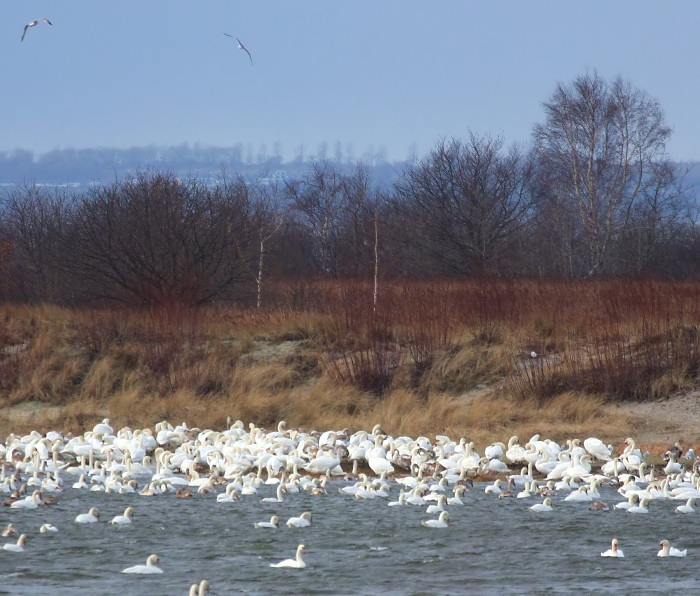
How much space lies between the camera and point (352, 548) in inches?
449

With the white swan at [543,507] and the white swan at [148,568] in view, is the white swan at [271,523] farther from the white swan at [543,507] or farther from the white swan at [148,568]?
the white swan at [543,507]

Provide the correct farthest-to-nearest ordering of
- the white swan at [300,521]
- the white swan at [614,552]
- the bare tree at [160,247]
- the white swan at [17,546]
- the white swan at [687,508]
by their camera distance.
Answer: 1. the bare tree at [160,247]
2. the white swan at [687,508]
3. the white swan at [300,521]
4. the white swan at [17,546]
5. the white swan at [614,552]

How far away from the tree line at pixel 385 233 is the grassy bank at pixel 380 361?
208cm

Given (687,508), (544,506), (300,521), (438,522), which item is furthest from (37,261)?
(687,508)

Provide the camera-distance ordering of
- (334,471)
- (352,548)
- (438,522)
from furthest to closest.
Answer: (334,471), (438,522), (352,548)

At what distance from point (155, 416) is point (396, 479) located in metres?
→ 6.07

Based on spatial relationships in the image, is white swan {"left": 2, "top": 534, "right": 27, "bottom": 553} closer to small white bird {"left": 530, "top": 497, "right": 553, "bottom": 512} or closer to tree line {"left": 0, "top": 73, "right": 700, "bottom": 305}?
small white bird {"left": 530, "top": 497, "right": 553, "bottom": 512}

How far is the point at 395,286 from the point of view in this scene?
26797 mm

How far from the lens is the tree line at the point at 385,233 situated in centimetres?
2639

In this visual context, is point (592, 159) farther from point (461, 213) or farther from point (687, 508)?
point (687, 508)

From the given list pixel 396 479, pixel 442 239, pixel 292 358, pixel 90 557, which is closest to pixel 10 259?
pixel 442 239

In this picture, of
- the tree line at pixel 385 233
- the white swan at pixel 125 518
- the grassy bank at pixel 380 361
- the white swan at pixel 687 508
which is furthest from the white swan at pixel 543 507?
the tree line at pixel 385 233

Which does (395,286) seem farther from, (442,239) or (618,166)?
(618,166)

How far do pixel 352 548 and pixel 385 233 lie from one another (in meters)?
31.8
